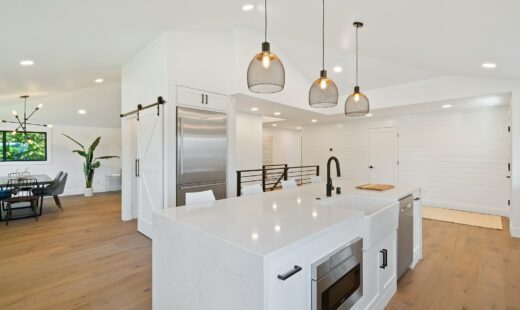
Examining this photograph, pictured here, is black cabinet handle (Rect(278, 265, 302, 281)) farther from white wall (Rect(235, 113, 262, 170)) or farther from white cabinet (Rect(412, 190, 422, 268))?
white wall (Rect(235, 113, 262, 170))

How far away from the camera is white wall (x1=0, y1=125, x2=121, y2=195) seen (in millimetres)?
7664

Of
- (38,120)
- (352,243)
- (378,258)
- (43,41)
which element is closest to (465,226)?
(378,258)

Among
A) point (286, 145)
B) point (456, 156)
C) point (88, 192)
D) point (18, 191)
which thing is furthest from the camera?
point (286, 145)

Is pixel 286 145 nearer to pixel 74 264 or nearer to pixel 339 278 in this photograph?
pixel 74 264

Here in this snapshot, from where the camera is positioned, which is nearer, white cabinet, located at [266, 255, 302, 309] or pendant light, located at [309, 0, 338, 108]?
white cabinet, located at [266, 255, 302, 309]

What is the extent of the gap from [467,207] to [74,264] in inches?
302

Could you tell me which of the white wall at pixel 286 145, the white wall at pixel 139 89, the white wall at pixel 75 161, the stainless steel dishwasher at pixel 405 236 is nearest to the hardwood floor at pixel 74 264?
the white wall at pixel 139 89

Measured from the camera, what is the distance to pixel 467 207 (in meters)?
5.92

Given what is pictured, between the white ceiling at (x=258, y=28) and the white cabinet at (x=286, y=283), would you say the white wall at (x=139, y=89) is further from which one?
the white cabinet at (x=286, y=283)

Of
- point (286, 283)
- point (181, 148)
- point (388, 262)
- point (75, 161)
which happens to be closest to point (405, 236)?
point (388, 262)

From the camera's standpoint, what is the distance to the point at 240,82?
4.15m

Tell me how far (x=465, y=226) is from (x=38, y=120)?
1084 cm

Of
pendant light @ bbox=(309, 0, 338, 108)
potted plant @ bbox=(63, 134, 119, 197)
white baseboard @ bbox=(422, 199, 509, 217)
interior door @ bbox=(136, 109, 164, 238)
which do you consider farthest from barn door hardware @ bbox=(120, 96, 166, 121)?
white baseboard @ bbox=(422, 199, 509, 217)

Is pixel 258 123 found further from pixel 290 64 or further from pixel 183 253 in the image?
pixel 183 253
